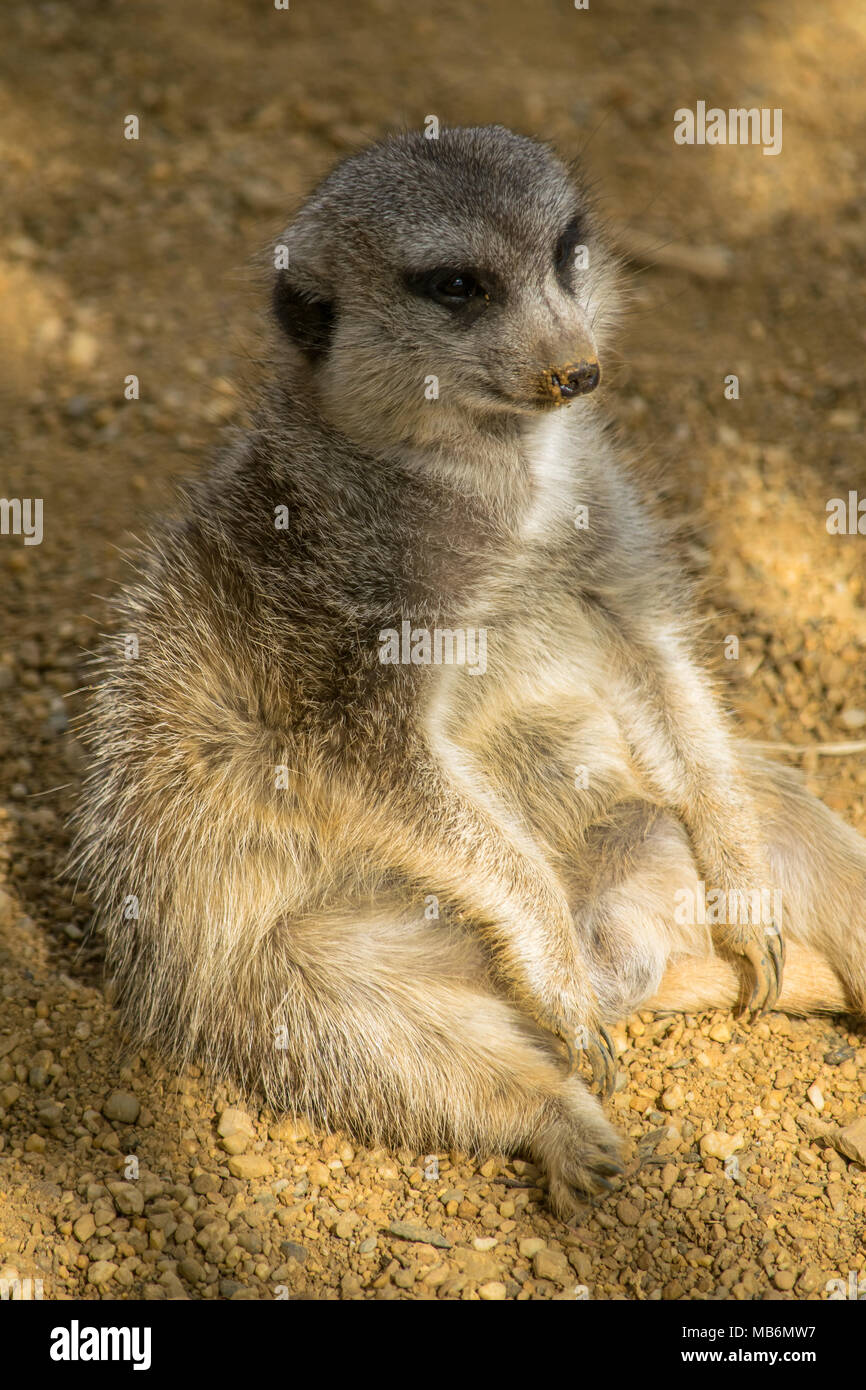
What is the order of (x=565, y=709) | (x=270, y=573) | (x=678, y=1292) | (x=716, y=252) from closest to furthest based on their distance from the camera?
(x=678, y=1292) < (x=270, y=573) < (x=565, y=709) < (x=716, y=252)

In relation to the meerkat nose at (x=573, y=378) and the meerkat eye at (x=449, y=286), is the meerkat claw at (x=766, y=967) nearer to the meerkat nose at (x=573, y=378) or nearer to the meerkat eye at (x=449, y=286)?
the meerkat nose at (x=573, y=378)

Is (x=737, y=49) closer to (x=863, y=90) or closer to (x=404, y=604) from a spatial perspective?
(x=863, y=90)

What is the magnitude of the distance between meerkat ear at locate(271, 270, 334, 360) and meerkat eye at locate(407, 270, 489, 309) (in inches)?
10.4

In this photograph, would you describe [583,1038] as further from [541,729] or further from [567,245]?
[567,245]

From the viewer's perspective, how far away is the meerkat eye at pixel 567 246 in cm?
266

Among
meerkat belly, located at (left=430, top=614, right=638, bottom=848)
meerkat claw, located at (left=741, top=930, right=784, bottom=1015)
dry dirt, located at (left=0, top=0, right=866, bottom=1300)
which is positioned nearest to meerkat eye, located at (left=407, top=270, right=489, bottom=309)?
meerkat belly, located at (left=430, top=614, right=638, bottom=848)

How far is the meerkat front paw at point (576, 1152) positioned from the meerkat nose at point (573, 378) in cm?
141

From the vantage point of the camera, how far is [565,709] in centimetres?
299

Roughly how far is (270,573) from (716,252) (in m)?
2.84

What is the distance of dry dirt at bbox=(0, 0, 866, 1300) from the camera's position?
2.57m

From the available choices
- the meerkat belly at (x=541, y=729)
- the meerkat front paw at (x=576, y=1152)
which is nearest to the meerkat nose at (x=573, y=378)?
the meerkat belly at (x=541, y=729)

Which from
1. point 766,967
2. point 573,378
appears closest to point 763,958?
point 766,967

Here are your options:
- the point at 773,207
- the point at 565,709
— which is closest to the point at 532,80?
the point at 773,207

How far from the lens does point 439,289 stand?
8.39ft
